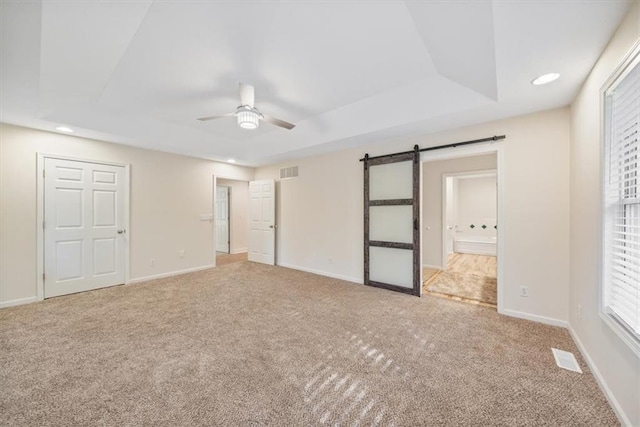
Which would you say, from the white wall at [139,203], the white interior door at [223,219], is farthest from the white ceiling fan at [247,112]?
the white interior door at [223,219]

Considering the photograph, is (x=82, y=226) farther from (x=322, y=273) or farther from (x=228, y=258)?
(x=322, y=273)

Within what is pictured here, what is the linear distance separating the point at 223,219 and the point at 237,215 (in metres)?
0.48

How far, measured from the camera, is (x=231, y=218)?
7.55 meters

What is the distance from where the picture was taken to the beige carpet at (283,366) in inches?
62.1

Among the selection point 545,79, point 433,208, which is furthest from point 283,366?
point 433,208

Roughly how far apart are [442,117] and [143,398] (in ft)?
12.7

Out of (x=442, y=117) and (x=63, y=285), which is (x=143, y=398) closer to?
(x=63, y=285)

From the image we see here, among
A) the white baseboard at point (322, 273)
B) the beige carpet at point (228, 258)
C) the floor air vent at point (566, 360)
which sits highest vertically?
the white baseboard at point (322, 273)

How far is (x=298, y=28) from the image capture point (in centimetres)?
202

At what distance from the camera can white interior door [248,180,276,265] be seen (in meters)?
5.92

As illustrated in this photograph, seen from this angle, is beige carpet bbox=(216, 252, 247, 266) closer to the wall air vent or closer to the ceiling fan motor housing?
the wall air vent

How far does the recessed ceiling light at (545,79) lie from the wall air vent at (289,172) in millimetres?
4114

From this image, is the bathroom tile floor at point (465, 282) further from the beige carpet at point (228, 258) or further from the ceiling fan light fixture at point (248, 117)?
the beige carpet at point (228, 258)

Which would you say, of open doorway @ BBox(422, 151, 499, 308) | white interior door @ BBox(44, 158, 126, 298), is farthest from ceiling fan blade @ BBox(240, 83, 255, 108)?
white interior door @ BBox(44, 158, 126, 298)
